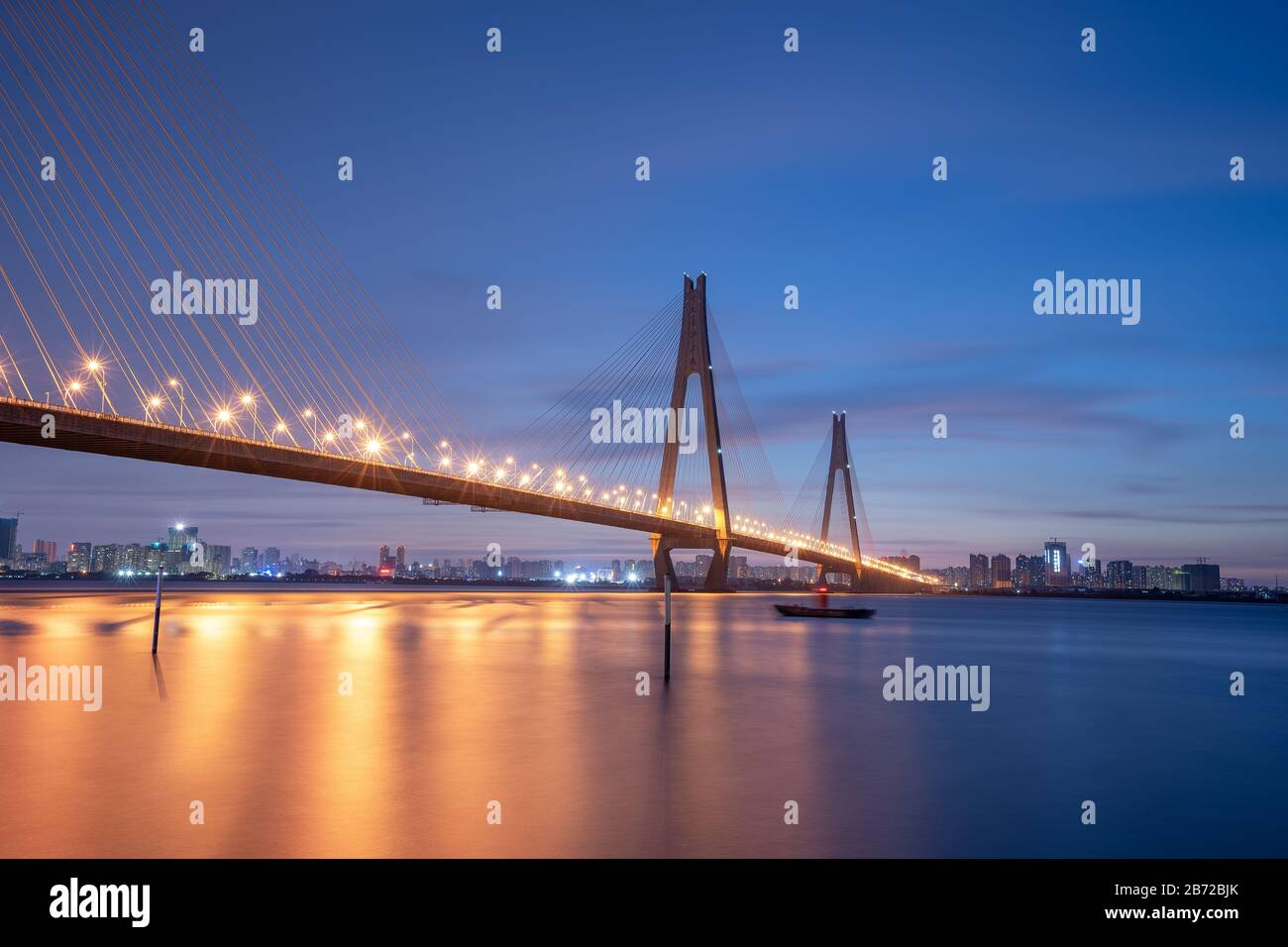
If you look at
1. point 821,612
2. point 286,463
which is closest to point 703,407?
point 821,612

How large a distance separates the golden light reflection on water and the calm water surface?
6cm

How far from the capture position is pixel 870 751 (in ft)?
50.6

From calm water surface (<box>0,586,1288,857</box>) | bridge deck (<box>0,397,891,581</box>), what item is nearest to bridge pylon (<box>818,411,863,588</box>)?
bridge deck (<box>0,397,891,581</box>)

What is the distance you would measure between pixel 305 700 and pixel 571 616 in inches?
1724

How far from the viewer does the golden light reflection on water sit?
9.61 metres

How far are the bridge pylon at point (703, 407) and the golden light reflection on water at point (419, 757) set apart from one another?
154ft

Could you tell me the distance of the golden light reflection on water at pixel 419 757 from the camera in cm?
961

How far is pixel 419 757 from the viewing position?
1374cm

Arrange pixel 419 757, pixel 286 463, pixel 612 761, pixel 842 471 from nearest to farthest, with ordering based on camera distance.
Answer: pixel 419 757, pixel 612 761, pixel 286 463, pixel 842 471

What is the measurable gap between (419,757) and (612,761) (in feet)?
9.58

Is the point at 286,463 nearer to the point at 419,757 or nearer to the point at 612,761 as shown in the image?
the point at 419,757

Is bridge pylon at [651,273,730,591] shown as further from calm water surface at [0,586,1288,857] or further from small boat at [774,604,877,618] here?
calm water surface at [0,586,1288,857]
